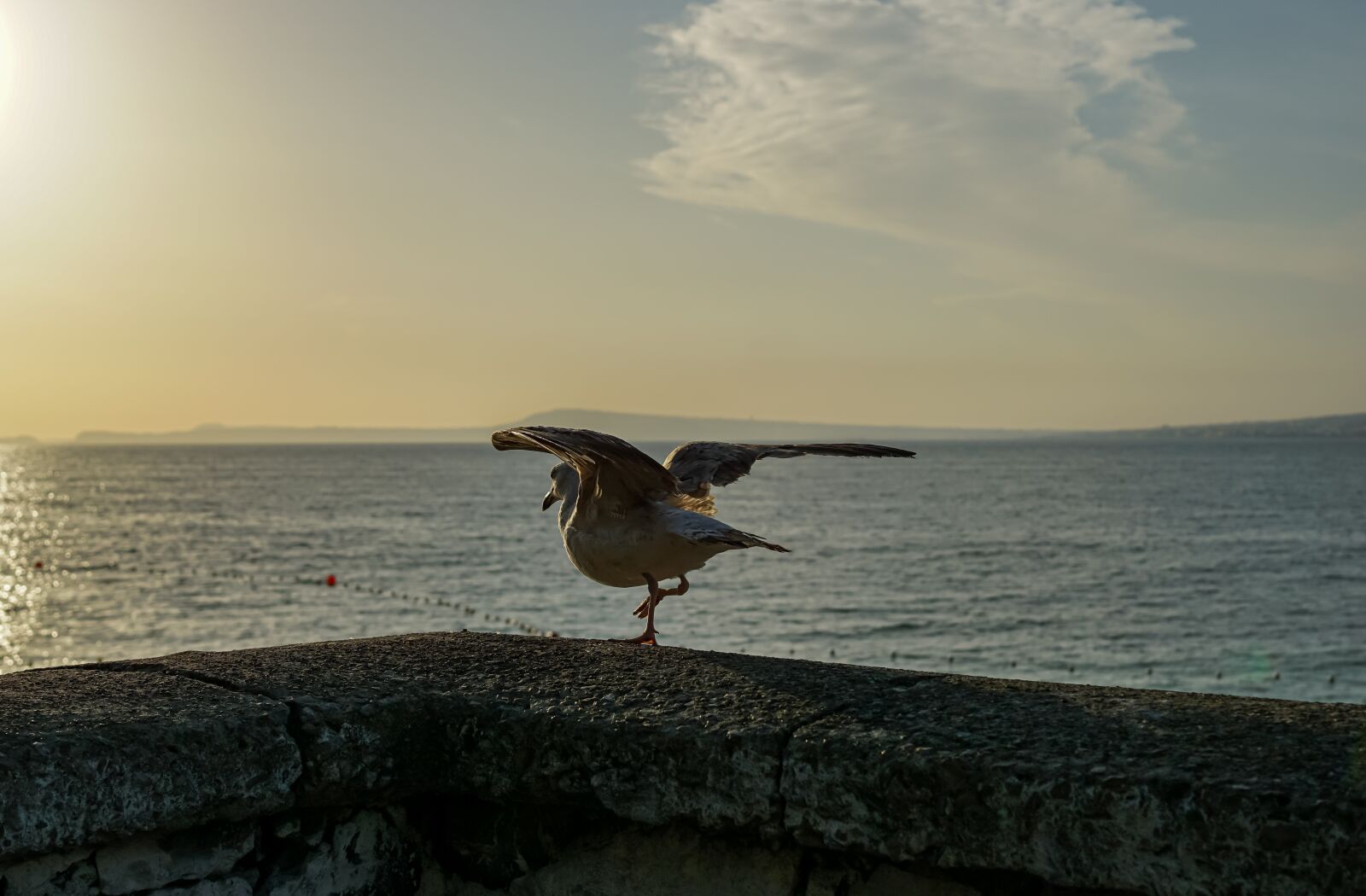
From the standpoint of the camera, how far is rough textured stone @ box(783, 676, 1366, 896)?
7.63ft

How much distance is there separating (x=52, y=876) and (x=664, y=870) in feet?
4.73

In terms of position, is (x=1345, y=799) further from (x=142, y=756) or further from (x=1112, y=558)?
(x=1112, y=558)

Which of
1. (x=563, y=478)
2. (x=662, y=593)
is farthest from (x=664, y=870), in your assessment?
(x=563, y=478)

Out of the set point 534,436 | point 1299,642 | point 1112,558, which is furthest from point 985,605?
point 534,436

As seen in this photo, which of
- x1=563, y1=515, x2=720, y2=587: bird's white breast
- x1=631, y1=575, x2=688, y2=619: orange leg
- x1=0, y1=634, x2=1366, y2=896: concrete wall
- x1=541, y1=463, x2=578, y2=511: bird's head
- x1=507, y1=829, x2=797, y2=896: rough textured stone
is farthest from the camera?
x1=541, y1=463, x2=578, y2=511: bird's head

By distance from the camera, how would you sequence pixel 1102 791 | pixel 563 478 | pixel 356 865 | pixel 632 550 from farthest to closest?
1. pixel 563 478
2. pixel 632 550
3. pixel 356 865
4. pixel 1102 791

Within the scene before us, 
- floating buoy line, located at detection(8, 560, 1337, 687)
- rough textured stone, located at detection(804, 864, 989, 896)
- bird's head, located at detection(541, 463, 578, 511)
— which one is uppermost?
bird's head, located at detection(541, 463, 578, 511)

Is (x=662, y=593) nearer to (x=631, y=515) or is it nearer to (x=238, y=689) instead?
(x=631, y=515)

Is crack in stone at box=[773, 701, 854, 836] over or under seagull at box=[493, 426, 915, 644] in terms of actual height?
under

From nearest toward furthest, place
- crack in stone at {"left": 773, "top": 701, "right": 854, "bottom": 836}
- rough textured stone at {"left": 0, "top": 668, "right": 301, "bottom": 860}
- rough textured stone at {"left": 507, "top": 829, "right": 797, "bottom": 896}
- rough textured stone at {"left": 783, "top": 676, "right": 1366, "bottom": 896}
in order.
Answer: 1. rough textured stone at {"left": 783, "top": 676, "right": 1366, "bottom": 896}
2. rough textured stone at {"left": 0, "top": 668, "right": 301, "bottom": 860}
3. crack in stone at {"left": 773, "top": 701, "right": 854, "bottom": 836}
4. rough textured stone at {"left": 507, "top": 829, "right": 797, "bottom": 896}

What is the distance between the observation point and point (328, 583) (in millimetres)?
44938

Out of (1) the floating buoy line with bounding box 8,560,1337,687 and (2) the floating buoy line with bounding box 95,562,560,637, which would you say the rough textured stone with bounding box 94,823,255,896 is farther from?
(2) the floating buoy line with bounding box 95,562,560,637

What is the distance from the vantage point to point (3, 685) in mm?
3352

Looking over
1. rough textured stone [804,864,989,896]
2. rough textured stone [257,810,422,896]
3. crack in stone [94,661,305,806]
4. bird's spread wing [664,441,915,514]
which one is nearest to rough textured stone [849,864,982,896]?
rough textured stone [804,864,989,896]
